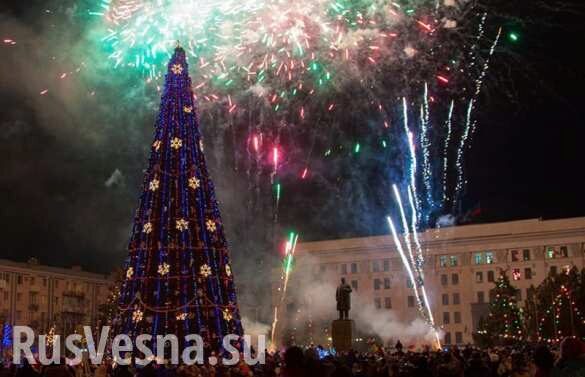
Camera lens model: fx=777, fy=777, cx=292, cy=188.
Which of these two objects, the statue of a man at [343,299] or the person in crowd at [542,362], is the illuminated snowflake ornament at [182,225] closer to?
the statue of a man at [343,299]

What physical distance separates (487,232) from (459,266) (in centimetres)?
Result: 441

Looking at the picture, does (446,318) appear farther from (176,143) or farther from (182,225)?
(176,143)

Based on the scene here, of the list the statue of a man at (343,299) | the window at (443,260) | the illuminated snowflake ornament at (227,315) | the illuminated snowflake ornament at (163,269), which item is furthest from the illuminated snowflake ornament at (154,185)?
the window at (443,260)

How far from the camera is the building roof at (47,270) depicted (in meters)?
73.2

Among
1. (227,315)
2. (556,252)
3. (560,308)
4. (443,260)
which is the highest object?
(443,260)

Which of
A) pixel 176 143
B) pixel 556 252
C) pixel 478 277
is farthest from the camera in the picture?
pixel 478 277

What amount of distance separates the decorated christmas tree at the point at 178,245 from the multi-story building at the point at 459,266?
169ft

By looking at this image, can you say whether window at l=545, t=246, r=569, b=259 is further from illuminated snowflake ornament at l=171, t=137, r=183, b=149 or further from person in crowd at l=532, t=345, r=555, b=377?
person in crowd at l=532, t=345, r=555, b=377

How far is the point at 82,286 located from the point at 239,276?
1896 cm

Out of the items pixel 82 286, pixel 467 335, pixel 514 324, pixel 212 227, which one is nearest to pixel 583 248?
pixel 467 335

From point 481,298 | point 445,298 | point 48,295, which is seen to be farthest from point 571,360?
point 48,295

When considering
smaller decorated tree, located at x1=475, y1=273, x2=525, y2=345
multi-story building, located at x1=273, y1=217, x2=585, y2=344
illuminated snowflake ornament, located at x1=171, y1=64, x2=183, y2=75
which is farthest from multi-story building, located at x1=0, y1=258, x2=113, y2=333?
illuminated snowflake ornament, located at x1=171, y1=64, x2=183, y2=75

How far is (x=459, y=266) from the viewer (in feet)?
257

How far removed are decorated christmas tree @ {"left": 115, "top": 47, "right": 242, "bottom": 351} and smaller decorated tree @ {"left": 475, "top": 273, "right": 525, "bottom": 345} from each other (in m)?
36.5
